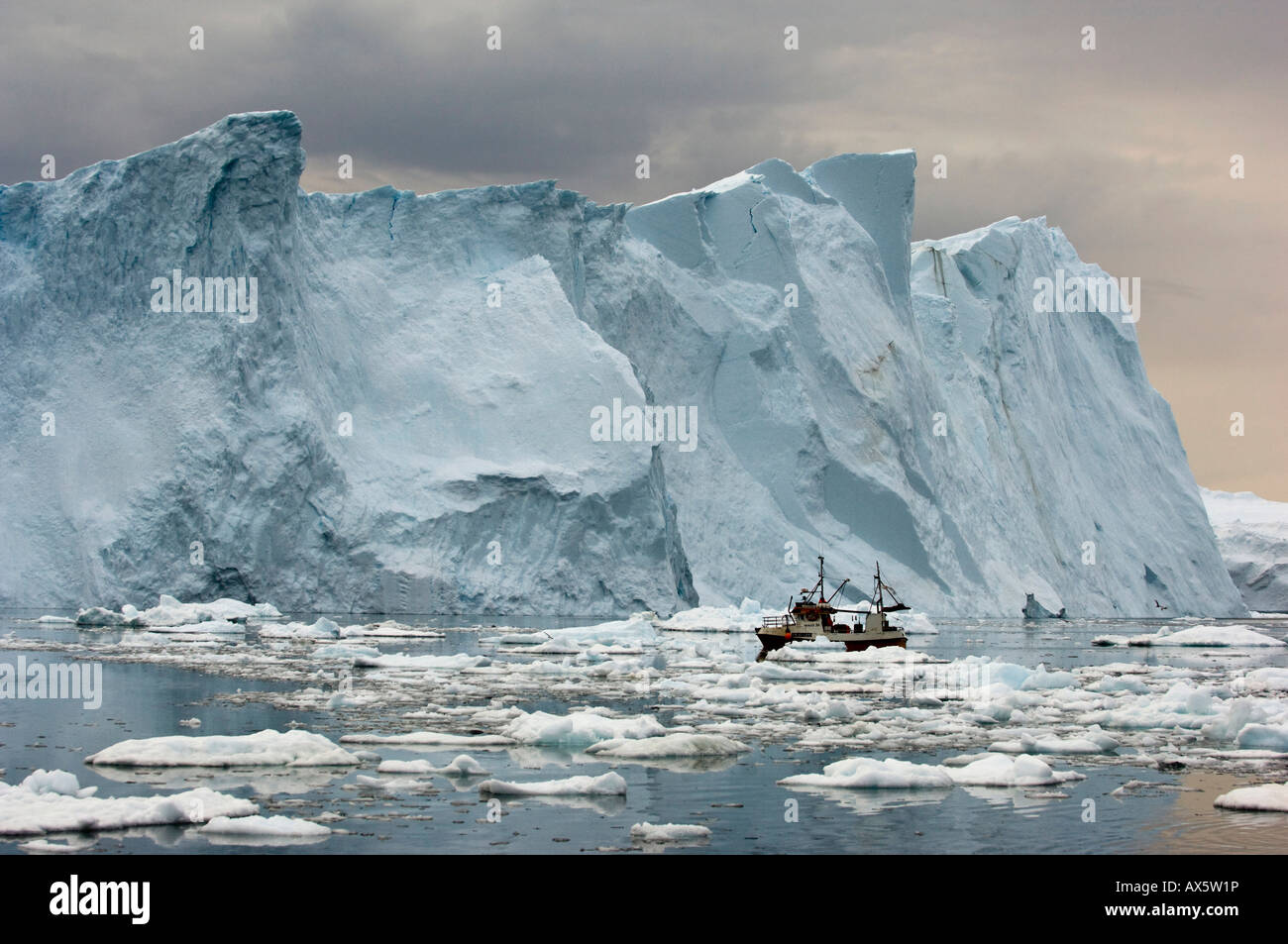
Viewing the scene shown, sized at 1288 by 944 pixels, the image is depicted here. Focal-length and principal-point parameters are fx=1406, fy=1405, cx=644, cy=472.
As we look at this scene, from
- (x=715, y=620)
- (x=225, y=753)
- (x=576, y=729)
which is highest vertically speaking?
(x=225, y=753)

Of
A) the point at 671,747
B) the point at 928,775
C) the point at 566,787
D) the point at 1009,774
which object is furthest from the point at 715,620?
the point at 566,787

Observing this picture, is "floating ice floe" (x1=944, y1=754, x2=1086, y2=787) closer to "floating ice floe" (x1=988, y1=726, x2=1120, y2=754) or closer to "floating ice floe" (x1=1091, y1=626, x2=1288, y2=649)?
"floating ice floe" (x1=988, y1=726, x2=1120, y2=754)

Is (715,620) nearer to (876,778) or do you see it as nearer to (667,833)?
(876,778)

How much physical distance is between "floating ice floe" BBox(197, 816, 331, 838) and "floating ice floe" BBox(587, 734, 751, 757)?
3585 millimetres

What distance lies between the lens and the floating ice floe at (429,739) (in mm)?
10453

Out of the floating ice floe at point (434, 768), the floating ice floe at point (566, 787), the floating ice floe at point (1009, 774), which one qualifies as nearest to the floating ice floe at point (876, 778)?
the floating ice floe at point (1009, 774)

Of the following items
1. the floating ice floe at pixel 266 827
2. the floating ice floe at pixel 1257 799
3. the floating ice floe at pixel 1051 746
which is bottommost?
the floating ice floe at pixel 1051 746

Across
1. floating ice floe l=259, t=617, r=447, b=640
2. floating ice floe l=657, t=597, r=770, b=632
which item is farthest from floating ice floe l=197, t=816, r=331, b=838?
floating ice floe l=657, t=597, r=770, b=632

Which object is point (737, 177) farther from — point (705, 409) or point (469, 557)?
point (469, 557)

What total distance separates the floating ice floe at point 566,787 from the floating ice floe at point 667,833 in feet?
4.37

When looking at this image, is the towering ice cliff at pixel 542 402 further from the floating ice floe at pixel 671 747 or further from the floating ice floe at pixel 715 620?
the floating ice floe at pixel 671 747

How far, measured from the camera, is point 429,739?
34.4ft

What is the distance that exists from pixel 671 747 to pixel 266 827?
396 cm

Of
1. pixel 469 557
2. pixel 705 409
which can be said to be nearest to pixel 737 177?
pixel 705 409
